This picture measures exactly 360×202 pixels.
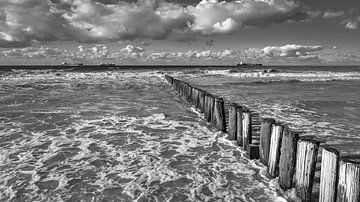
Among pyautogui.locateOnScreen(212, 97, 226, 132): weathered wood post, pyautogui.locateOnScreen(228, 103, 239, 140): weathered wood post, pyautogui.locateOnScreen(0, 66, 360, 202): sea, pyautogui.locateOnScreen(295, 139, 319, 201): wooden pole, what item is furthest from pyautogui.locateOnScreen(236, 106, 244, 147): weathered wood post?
pyautogui.locateOnScreen(295, 139, 319, 201): wooden pole

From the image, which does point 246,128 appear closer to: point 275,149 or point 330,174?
point 275,149

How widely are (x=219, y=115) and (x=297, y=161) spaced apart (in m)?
5.83

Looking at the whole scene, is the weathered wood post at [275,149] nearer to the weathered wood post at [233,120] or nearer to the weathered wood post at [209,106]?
the weathered wood post at [233,120]

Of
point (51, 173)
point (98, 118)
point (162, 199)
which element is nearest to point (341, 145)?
point (162, 199)

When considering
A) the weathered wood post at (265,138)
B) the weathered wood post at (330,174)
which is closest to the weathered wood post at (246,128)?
the weathered wood post at (265,138)

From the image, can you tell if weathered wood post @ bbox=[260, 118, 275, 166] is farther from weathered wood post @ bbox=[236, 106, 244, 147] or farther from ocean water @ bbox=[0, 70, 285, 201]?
weathered wood post @ bbox=[236, 106, 244, 147]

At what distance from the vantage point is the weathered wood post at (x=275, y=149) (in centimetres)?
669

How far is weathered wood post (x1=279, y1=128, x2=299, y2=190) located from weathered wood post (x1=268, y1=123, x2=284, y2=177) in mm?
238

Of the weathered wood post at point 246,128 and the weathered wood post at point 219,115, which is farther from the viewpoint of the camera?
the weathered wood post at point 219,115

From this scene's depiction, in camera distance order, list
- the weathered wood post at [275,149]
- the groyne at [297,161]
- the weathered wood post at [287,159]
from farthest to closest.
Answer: the weathered wood post at [275,149] → the weathered wood post at [287,159] → the groyne at [297,161]

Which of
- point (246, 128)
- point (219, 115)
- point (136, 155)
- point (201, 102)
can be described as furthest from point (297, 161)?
point (201, 102)

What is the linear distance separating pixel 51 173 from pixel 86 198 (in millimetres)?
1782

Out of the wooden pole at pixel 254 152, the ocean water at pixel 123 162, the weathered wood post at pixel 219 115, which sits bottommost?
the ocean water at pixel 123 162

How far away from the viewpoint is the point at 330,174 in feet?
16.1
